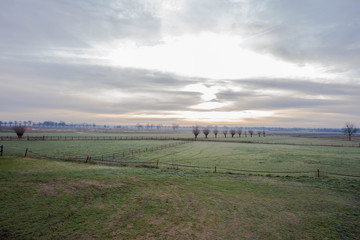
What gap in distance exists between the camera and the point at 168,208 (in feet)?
38.2

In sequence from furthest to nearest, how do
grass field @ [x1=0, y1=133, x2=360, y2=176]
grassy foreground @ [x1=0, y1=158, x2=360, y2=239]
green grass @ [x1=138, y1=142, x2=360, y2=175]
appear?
grass field @ [x1=0, y1=133, x2=360, y2=176] → green grass @ [x1=138, y1=142, x2=360, y2=175] → grassy foreground @ [x1=0, y1=158, x2=360, y2=239]

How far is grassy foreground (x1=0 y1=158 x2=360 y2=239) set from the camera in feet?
29.3

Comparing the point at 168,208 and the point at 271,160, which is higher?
the point at 168,208

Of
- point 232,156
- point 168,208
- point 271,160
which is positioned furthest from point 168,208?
point 232,156

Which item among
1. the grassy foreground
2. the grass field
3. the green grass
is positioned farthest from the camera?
the grass field

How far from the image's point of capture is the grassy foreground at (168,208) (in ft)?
29.3

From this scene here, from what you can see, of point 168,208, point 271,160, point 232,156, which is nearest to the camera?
point 168,208

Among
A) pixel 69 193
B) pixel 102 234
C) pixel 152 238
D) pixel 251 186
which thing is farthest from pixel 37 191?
pixel 251 186

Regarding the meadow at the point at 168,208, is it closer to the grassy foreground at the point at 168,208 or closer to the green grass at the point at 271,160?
the grassy foreground at the point at 168,208

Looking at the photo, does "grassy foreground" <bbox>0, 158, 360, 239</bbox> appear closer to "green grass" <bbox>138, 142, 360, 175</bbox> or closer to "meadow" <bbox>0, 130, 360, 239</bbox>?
"meadow" <bbox>0, 130, 360, 239</bbox>

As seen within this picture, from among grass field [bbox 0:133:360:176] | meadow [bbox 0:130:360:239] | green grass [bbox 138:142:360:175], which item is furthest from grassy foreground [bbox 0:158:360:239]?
grass field [bbox 0:133:360:176]

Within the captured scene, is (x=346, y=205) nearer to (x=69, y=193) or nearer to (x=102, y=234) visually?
(x=102, y=234)

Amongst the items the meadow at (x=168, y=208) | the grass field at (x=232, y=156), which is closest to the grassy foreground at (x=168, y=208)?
the meadow at (x=168, y=208)

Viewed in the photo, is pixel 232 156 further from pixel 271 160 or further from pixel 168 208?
pixel 168 208
